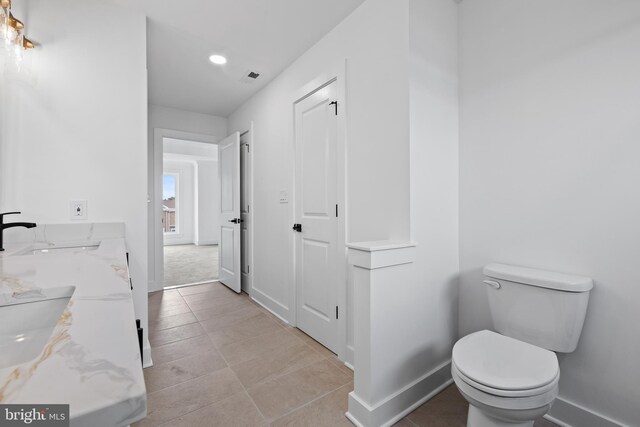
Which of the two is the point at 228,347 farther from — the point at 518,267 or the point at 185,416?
the point at 518,267

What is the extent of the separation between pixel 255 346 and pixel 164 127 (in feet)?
10.2

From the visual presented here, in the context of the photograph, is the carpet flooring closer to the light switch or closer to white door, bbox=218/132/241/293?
white door, bbox=218/132/241/293

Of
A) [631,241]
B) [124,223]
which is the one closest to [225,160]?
[124,223]

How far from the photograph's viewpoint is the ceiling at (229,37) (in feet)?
6.19

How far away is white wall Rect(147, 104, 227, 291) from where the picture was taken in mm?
3631

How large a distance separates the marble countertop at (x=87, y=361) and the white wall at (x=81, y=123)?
44.8 inches

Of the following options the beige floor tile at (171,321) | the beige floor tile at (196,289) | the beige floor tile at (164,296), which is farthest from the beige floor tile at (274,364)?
the beige floor tile at (196,289)

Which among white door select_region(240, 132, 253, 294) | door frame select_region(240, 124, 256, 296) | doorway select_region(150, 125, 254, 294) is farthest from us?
doorway select_region(150, 125, 254, 294)

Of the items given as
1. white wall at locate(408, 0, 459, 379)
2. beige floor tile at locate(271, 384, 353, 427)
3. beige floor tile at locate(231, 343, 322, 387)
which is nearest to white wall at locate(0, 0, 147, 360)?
→ beige floor tile at locate(231, 343, 322, 387)

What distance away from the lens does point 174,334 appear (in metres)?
2.41

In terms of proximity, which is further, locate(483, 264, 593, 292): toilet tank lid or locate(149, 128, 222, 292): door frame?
locate(149, 128, 222, 292): door frame

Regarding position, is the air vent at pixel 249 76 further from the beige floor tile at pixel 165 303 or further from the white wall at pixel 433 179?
the beige floor tile at pixel 165 303

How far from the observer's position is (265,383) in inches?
69.2

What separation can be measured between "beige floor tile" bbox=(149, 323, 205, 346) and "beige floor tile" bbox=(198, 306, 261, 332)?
0.27 feet
